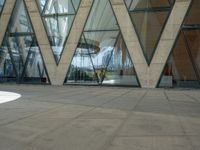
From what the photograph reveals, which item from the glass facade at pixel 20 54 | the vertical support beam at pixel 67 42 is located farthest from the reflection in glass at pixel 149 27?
the glass facade at pixel 20 54

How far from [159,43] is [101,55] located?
4270 millimetres

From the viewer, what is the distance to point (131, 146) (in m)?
5.84

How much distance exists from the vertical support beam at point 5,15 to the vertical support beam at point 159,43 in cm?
889

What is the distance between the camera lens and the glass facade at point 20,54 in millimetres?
27906

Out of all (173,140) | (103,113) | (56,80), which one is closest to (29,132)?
(173,140)

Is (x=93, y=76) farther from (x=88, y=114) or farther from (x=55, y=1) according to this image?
(x=88, y=114)

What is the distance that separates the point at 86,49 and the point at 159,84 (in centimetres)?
586

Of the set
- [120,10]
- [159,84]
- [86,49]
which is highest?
[120,10]

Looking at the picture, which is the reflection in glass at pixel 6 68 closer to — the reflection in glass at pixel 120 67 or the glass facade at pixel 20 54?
the glass facade at pixel 20 54

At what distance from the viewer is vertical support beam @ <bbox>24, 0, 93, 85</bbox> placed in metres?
26.4

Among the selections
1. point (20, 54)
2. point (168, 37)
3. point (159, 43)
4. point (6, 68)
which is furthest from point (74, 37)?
point (168, 37)

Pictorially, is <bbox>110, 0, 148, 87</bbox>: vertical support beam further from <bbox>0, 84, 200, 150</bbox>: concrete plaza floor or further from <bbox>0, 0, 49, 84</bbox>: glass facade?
<bbox>0, 84, 200, 150</bbox>: concrete plaza floor

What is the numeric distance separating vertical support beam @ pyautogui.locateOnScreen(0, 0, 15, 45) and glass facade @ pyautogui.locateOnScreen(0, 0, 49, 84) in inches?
11.0

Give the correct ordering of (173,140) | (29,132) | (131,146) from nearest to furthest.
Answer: (131,146)
(173,140)
(29,132)
